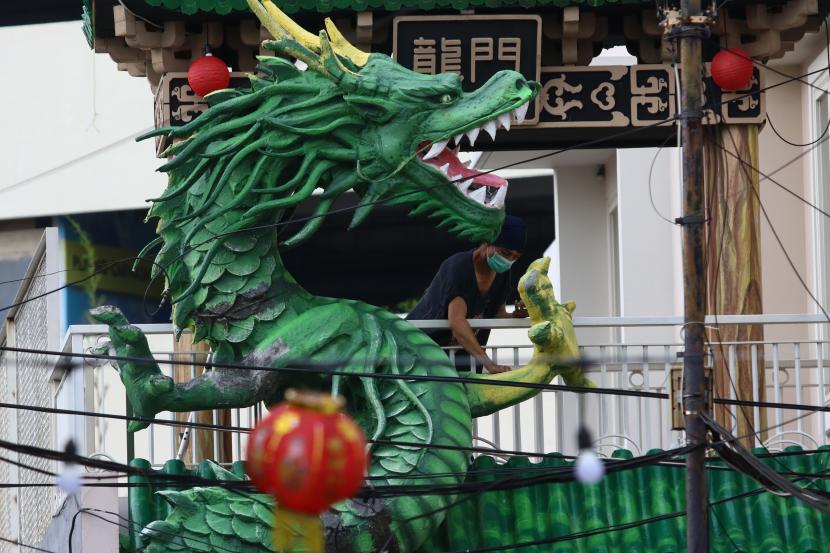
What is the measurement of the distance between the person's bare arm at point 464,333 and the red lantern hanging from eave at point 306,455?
4.45 meters

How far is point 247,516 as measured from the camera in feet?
39.1

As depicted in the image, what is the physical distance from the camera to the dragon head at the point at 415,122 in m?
12.4

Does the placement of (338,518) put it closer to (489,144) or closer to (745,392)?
(745,392)

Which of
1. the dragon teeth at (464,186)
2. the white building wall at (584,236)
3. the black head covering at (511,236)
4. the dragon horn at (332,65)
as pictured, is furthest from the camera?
the white building wall at (584,236)

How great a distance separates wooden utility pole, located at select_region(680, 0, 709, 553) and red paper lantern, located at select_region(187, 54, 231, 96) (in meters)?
3.84

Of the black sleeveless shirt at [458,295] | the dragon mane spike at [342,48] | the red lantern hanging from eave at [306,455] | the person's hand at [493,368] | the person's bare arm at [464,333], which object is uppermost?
the dragon mane spike at [342,48]

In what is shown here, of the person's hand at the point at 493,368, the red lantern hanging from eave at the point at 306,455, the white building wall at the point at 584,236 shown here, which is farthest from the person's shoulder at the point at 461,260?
the white building wall at the point at 584,236

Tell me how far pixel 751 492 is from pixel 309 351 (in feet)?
9.09

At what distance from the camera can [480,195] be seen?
1269cm

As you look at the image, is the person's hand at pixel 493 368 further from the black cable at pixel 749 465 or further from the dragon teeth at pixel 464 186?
the black cable at pixel 749 465

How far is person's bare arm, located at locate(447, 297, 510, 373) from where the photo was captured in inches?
507

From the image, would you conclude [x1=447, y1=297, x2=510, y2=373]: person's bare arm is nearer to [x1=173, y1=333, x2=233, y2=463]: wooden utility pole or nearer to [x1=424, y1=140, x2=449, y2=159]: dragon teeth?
[x1=424, y1=140, x2=449, y2=159]: dragon teeth

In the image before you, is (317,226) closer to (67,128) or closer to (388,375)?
(388,375)

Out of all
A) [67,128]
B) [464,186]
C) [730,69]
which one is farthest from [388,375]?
[67,128]
